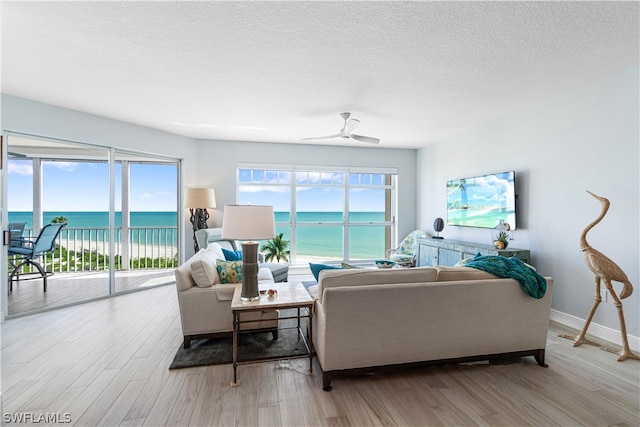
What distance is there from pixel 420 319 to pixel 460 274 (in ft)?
1.61

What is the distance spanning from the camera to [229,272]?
3.01m

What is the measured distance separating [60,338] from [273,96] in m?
3.26

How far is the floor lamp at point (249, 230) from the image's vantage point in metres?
2.38

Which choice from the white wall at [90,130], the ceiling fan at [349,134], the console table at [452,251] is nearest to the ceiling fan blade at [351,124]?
the ceiling fan at [349,134]

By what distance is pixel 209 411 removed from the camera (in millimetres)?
1921

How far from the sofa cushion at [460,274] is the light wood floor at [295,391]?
72 centimetres

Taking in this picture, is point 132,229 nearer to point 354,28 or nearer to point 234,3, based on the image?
point 234,3

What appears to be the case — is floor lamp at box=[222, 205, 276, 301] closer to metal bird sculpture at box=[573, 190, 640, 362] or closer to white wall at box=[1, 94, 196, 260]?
metal bird sculpture at box=[573, 190, 640, 362]

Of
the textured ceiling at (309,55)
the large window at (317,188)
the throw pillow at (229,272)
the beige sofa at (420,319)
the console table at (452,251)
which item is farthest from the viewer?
the large window at (317,188)

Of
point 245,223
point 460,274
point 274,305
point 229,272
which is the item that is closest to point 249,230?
point 245,223

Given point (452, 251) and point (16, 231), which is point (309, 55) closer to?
point (452, 251)

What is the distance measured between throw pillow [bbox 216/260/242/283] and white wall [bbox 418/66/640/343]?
3.52m

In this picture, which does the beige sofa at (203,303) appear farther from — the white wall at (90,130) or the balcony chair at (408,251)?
the balcony chair at (408,251)

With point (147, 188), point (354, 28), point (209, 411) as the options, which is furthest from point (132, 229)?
point (354, 28)
